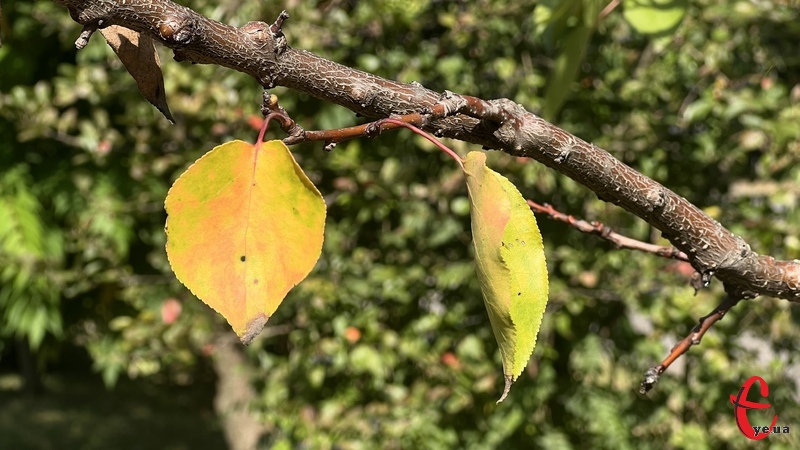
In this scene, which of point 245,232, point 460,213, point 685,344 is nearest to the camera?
point 245,232

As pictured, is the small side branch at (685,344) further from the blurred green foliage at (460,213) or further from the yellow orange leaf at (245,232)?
the blurred green foliage at (460,213)

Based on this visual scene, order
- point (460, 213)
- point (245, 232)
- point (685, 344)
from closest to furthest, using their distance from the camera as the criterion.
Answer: point (245, 232) < point (685, 344) < point (460, 213)

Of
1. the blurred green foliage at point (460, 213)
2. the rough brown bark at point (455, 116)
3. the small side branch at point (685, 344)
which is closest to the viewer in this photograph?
the rough brown bark at point (455, 116)

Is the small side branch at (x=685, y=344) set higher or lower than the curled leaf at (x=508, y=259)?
lower

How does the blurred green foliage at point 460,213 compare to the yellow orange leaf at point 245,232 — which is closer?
the yellow orange leaf at point 245,232

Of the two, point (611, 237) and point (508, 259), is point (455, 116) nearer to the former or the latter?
point (508, 259)

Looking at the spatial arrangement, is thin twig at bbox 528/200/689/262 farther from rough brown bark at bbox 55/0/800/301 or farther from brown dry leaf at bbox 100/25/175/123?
brown dry leaf at bbox 100/25/175/123

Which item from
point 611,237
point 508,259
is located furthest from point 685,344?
point 508,259

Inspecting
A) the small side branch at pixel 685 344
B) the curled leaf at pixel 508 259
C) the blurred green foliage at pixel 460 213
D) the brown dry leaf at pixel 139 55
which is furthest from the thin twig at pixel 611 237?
the blurred green foliage at pixel 460 213
